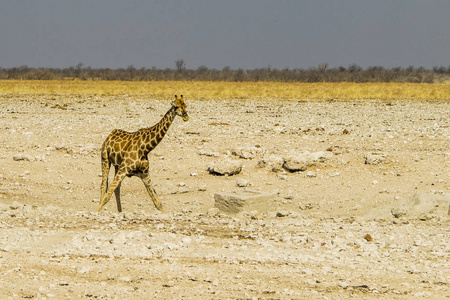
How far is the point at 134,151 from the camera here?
876 cm

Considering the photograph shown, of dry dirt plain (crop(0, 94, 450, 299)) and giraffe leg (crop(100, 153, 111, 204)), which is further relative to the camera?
giraffe leg (crop(100, 153, 111, 204))

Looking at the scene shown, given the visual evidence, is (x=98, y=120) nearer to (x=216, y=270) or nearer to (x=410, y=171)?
(x=410, y=171)

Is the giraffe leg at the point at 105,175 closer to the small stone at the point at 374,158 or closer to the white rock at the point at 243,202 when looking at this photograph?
the white rock at the point at 243,202

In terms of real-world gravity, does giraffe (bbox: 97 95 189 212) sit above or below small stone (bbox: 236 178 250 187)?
above

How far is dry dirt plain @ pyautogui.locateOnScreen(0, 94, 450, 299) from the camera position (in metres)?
5.40

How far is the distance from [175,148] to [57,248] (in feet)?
24.5

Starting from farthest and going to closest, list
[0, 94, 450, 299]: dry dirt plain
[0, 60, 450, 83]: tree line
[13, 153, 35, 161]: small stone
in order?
[0, 60, 450, 83]: tree line, [13, 153, 35, 161]: small stone, [0, 94, 450, 299]: dry dirt plain

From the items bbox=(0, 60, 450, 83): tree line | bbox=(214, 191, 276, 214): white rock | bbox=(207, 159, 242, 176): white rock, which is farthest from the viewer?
bbox=(0, 60, 450, 83): tree line

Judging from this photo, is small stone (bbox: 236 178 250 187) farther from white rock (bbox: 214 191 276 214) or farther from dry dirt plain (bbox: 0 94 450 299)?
white rock (bbox: 214 191 276 214)

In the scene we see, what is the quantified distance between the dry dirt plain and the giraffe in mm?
393

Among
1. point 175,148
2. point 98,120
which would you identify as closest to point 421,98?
point 98,120

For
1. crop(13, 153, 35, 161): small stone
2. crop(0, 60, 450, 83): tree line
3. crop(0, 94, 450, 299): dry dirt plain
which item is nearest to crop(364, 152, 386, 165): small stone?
crop(0, 94, 450, 299): dry dirt plain

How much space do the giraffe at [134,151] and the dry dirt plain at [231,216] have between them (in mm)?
393

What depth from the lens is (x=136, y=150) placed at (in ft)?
28.8
